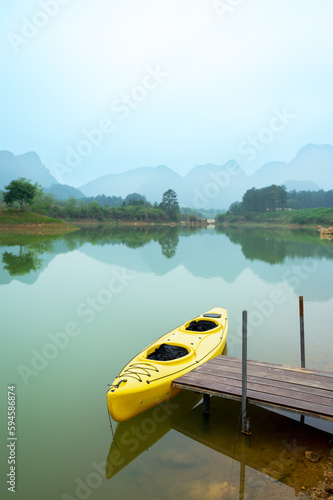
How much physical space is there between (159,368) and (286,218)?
313 feet

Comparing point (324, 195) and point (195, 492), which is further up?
point (324, 195)

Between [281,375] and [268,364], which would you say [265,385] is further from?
[268,364]

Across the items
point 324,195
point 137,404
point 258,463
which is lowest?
point 258,463

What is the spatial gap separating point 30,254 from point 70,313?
1659 cm

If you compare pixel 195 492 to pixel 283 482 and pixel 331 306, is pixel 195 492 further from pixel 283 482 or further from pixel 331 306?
pixel 331 306

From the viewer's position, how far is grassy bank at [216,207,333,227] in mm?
78575

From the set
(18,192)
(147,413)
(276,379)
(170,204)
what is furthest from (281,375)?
(170,204)

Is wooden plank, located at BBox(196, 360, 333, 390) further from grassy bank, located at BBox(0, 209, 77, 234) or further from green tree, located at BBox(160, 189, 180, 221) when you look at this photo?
green tree, located at BBox(160, 189, 180, 221)

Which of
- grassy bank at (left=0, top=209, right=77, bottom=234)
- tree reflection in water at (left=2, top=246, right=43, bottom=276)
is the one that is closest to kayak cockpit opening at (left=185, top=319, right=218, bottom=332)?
tree reflection in water at (left=2, top=246, right=43, bottom=276)

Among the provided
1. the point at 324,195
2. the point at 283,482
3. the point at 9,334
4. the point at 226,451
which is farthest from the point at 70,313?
the point at 324,195

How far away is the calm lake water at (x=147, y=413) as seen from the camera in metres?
4.41

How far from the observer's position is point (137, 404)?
17.8ft

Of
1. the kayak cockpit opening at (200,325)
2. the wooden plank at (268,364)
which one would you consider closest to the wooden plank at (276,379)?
the wooden plank at (268,364)

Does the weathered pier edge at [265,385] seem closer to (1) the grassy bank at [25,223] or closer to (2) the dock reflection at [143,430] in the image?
(2) the dock reflection at [143,430]
